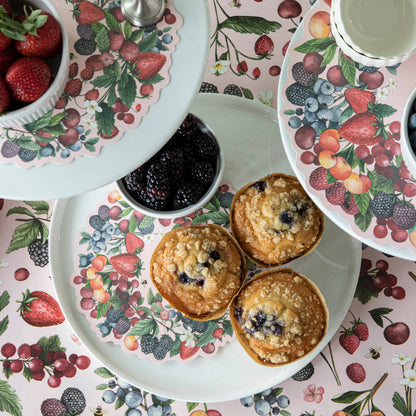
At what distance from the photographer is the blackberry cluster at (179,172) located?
123 centimetres

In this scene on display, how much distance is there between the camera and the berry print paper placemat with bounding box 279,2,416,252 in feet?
3.46

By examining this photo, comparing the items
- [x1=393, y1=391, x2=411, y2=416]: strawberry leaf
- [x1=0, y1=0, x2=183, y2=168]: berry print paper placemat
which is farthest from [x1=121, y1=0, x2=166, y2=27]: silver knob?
[x1=393, y1=391, x2=411, y2=416]: strawberry leaf

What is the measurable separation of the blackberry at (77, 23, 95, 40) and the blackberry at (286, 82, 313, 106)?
0.45 meters

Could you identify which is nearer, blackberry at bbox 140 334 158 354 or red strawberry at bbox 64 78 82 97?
red strawberry at bbox 64 78 82 97

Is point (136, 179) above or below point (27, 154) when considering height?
below

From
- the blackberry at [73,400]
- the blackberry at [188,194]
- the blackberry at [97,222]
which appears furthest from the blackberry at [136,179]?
the blackberry at [73,400]

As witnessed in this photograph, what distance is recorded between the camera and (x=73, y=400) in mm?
1408

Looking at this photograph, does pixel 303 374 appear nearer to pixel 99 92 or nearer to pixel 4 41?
pixel 99 92

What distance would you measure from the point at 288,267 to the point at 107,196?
0.57 m

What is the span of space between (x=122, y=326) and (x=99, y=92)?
2.34ft

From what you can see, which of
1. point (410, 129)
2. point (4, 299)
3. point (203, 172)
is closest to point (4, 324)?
point (4, 299)

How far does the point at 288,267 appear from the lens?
130 centimetres

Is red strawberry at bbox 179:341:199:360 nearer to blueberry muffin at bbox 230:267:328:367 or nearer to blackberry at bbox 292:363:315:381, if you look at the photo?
blueberry muffin at bbox 230:267:328:367

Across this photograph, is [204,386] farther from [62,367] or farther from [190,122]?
[190,122]
